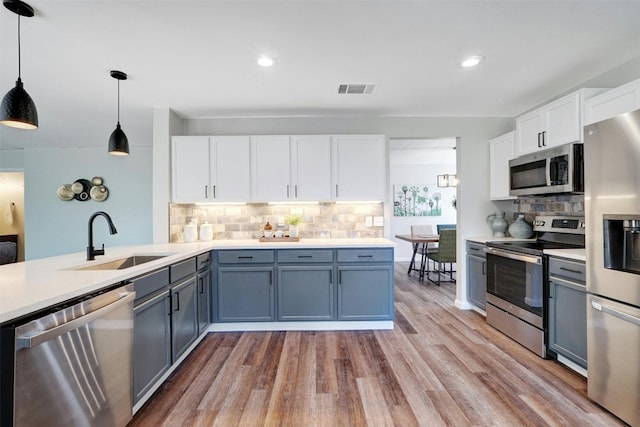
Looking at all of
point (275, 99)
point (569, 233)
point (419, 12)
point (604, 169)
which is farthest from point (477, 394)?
point (275, 99)

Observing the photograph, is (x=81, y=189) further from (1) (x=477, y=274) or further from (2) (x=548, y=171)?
(2) (x=548, y=171)

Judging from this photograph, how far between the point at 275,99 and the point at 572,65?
8.84ft

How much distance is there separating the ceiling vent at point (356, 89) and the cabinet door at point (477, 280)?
7.39 feet

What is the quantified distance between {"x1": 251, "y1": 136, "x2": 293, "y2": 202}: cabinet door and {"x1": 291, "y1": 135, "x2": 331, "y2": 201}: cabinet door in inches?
3.7

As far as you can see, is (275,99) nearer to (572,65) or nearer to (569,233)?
(572,65)

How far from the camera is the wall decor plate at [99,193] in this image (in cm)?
529

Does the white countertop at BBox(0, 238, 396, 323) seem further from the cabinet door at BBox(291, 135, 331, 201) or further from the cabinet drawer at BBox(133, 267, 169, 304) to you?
the cabinet door at BBox(291, 135, 331, 201)

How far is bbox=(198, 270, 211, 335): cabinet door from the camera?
9.44ft

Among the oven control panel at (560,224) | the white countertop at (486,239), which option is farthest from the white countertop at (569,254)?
the white countertop at (486,239)

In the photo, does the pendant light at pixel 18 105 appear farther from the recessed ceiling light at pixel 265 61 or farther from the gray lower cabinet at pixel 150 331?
the recessed ceiling light at pixel 265 61

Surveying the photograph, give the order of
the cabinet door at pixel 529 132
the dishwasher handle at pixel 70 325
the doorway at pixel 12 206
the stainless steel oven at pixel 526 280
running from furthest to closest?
the doorway at pixel 12 206 < the cabinet door at pixel 529 132 < the stainless steel oven at pixel 526 280 < the dishwasher handle at pixel 70 325

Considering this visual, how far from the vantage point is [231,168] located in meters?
3.53

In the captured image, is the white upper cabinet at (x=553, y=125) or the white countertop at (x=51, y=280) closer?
the white countertop at (x=51, y=280)

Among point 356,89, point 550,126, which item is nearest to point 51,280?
point 356,89
